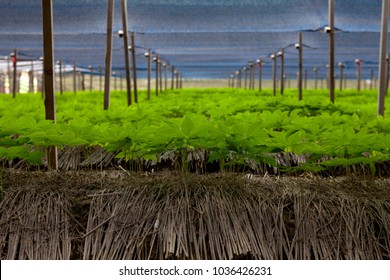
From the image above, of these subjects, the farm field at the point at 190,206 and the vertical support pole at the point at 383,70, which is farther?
the vertical support pole at the point at 383,70

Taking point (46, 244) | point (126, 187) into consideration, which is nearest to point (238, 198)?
point (126, 187)

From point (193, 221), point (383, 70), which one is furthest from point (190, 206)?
point (383, 70)

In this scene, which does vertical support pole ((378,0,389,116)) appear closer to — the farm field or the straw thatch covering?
the farm field

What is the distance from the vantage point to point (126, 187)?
3299 mm

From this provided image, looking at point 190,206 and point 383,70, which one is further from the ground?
point 383,70

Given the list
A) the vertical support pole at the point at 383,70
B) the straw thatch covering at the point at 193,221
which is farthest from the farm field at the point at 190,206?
the vertical support pole at the point at 383,70

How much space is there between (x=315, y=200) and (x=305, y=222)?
0.16m

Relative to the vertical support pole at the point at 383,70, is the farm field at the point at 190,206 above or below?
below

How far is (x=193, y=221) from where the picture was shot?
3.09m

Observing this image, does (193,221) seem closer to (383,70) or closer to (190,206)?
(190,206)

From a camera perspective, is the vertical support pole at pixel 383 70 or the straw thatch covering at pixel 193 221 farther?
the vertical support pole at pixel 383 70

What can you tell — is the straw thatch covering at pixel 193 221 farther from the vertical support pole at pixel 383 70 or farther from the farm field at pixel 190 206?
the vertical support pole at pixel 383 70

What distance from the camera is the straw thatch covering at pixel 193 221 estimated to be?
9.77 feet

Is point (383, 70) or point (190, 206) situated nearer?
point (190, 206)
